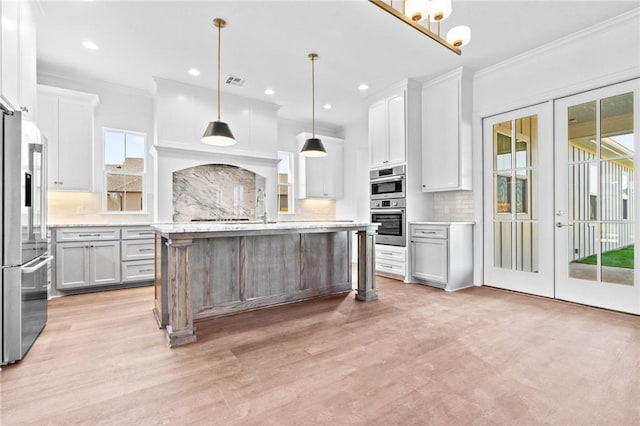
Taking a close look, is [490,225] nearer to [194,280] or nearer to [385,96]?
[385,96]

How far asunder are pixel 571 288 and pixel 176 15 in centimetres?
515

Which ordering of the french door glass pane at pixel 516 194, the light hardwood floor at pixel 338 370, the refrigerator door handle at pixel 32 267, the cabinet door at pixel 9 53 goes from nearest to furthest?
the light hardwood floor at pixel 338 370 < the cabinet door at pixel 9 53 < the refrigerator door handle at pixel 32 267 < the french door glass pane at pixel 516 194

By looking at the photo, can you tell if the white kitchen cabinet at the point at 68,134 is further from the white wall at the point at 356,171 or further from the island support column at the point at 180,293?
the white wall at the point at 356,171

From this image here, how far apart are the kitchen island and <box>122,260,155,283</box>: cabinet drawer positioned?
1.46 m

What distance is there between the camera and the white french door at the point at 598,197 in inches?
127

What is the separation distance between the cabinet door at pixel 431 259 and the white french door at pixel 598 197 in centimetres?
124

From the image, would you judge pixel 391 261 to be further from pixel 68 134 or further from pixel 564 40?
pixel 68 134

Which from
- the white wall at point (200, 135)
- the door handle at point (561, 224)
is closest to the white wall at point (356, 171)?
the white wall at point (200, 135)

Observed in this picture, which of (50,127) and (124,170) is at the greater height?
(50,127)

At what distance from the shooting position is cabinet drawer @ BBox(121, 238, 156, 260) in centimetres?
438

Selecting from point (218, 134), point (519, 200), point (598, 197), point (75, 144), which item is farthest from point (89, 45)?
point (598, 197)

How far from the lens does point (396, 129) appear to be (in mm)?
4898

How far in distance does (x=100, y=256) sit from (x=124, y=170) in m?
1.45

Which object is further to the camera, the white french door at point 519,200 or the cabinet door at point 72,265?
the cabinet door at point 72,265
